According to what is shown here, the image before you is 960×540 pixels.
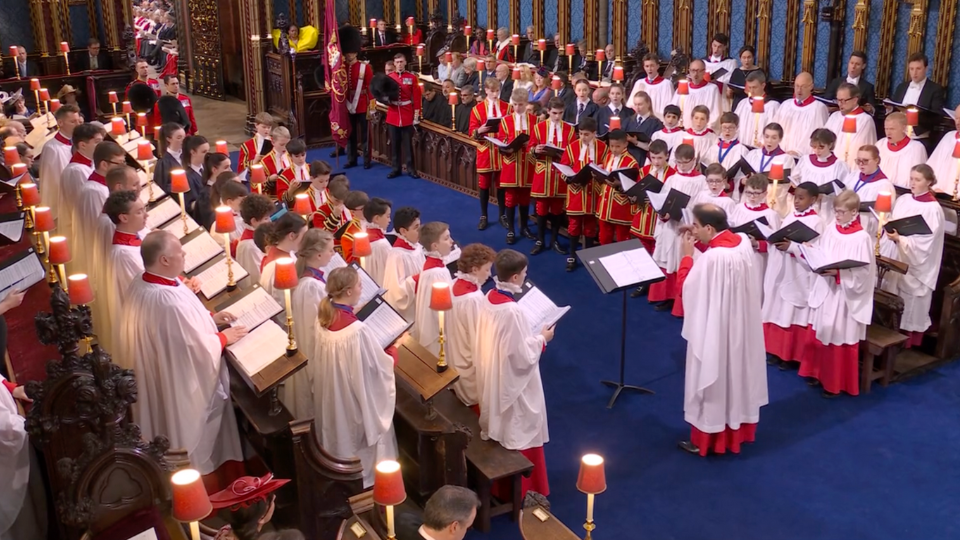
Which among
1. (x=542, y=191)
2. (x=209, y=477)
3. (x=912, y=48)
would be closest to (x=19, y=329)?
(x=209, y=477)

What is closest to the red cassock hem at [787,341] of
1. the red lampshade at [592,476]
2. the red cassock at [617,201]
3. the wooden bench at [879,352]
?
the wooden bench at [879,352]

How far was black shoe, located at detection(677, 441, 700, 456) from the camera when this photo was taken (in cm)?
734

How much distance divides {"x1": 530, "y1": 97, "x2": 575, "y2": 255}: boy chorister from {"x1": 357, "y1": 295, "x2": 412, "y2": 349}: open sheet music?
5210 millimetres

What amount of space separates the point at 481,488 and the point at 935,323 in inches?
193

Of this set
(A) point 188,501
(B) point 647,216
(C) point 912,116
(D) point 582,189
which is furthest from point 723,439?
(C) point 912,116

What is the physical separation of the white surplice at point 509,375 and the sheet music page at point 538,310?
78 mm

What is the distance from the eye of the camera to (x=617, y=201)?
10.2 metres

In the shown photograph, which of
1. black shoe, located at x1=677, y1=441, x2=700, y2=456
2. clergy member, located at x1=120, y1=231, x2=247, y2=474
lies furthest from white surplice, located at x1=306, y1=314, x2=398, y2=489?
black shoe, located at x1=677, y1=441, x2=700, y2=456

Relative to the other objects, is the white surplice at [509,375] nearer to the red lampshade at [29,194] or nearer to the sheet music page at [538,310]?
the sheet music page at [538,310]

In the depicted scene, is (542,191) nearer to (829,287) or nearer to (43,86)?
(829,287)

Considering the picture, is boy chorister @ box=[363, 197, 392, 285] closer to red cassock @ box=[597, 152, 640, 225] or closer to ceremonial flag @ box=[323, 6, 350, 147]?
red cassock @ box=[597, 152, 640, 225]

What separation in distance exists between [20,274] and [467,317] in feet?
9.52

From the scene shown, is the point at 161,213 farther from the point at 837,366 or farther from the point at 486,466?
the point at 837,366

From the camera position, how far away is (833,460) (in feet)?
23.7
